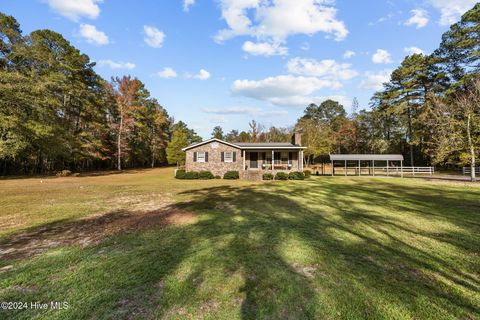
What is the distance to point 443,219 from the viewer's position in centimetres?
744

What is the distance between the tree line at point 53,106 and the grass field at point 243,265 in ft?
58.5

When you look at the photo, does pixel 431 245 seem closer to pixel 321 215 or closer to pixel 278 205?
pixel 321 215

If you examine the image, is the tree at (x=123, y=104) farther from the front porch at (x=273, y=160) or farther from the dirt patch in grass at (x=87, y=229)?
the dirt patch in grass at (x=87, y=229)

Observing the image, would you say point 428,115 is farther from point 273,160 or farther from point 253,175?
point 253,175

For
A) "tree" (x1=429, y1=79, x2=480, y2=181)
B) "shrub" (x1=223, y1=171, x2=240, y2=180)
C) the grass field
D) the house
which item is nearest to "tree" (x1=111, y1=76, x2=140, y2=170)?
the house

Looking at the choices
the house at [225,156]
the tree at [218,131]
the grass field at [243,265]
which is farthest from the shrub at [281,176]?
the tree at [218,131]

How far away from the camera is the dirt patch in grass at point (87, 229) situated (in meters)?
5.23

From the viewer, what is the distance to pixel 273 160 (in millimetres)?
25000

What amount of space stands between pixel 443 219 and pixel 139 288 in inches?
361

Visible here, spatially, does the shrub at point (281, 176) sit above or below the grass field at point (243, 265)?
above

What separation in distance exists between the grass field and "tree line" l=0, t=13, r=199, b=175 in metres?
17.8

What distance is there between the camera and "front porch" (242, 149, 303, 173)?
83.5 ft

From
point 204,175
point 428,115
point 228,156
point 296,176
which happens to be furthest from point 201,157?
point 428,115

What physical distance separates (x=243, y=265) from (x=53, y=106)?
29.2 m
